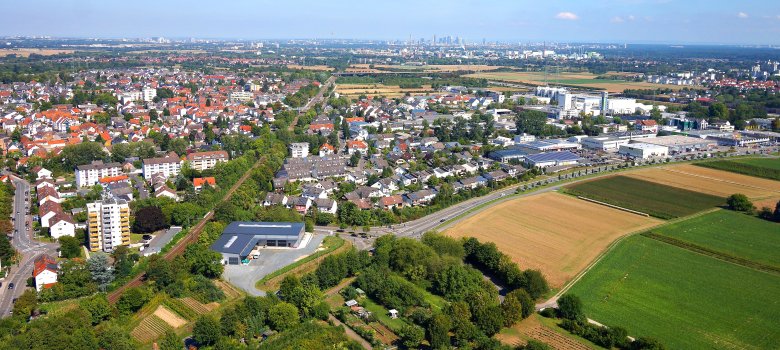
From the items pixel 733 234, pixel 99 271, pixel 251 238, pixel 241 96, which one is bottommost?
pixel 99 271

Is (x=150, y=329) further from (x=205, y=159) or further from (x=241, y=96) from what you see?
(x=241, y=96)

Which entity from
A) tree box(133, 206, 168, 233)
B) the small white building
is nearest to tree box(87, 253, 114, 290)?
the small white building

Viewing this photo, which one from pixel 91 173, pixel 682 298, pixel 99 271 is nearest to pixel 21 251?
pixel 99 271

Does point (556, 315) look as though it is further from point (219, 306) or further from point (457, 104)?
point (457, 104)

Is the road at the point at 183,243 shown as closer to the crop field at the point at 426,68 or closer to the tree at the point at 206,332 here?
the tree at the point at 206,332

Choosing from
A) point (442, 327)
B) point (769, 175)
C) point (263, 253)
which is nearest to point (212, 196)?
point (263, 253)

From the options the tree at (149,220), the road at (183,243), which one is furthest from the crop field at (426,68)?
the tree at (149,220)

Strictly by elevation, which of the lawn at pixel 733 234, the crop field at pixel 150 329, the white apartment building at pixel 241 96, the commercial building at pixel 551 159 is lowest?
the crop field at pixel 150 329
